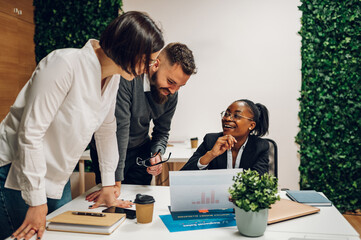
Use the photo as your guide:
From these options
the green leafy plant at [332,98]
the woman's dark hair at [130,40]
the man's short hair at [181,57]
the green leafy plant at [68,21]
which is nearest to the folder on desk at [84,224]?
the woman's dark hair at [130,40]

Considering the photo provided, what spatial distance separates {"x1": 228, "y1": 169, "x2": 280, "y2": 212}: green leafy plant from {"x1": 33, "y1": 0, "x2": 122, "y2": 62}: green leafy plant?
11.1ft

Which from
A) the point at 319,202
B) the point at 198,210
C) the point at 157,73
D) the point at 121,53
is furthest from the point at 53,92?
the point at 319,202

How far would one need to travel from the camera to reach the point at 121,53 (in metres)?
1.01

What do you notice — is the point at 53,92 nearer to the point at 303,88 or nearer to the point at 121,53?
the point at 121,53

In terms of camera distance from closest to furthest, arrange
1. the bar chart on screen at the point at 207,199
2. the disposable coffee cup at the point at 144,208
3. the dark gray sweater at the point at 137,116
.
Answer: the disposable coffee cup at the point at 144,208 < the bar chart on screen at the point at 207,199 < the dark gray sweater at the point at 137,116

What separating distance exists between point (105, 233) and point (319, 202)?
3.20ft

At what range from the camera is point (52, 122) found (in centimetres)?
104

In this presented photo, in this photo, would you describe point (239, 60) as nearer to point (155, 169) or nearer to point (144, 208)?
point (155, 169)

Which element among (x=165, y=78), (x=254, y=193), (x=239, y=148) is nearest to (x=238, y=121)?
(x=239, y=148)

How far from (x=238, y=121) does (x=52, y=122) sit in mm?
1201

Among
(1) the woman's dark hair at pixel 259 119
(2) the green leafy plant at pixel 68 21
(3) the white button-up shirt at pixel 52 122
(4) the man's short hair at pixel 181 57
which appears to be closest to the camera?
(3) the white button-up shirt at pixel 52 122

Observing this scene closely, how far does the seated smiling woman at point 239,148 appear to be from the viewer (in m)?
1.83

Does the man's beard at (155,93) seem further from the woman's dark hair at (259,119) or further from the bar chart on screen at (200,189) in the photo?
the bar chart on screen at (200,189)

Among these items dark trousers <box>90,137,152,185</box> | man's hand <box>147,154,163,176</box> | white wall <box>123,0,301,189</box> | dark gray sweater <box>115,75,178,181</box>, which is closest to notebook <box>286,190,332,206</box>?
man's hand <box>147,154,163,176</box>
